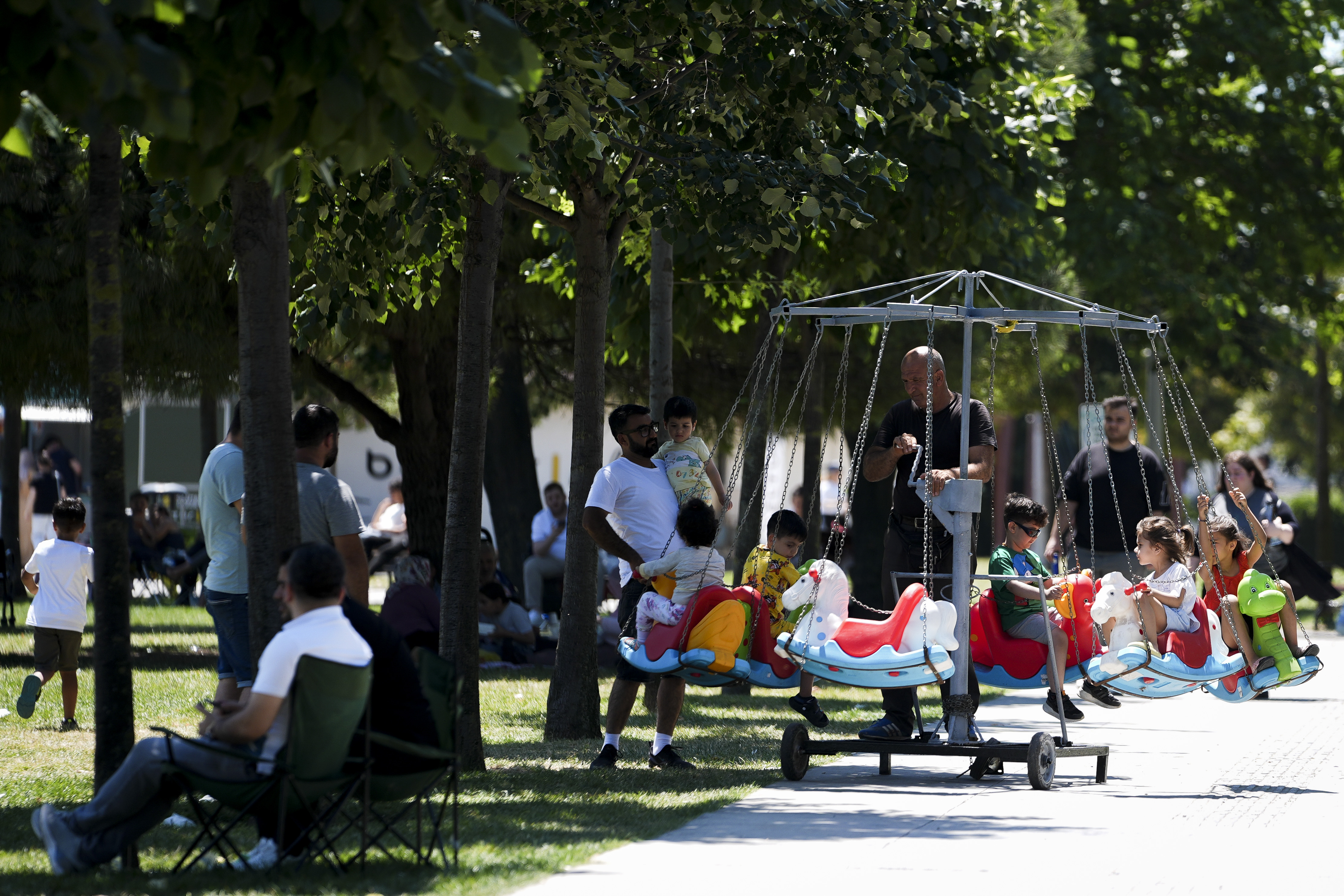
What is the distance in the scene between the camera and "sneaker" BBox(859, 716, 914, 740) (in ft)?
29.6

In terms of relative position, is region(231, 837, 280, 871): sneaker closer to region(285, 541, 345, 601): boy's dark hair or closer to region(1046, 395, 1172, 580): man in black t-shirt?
region(285, 541, 345, 601): boy's dark hair

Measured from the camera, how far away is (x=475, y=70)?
5.09 m


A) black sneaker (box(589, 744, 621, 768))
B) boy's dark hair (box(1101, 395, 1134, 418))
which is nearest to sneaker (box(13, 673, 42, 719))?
black sneaker (box(589, 744, 621, 768))

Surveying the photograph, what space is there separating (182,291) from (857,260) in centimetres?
528

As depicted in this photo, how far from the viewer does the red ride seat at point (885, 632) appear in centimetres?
828

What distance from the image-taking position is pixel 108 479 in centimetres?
707

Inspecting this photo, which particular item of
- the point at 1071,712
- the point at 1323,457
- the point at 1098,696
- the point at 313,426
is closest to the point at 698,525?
the point at 313,426

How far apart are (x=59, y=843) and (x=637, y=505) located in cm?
407

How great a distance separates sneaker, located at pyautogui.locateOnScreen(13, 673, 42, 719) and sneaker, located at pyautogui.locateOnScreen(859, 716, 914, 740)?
16.4 ft

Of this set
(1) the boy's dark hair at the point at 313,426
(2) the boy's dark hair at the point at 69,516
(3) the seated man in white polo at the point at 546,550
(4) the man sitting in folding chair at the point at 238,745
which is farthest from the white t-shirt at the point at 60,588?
(3) the seated man in white polo at the point at 546,550

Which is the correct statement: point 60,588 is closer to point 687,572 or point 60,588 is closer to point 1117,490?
point 687,572

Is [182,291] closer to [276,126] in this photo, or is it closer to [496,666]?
[496,666]

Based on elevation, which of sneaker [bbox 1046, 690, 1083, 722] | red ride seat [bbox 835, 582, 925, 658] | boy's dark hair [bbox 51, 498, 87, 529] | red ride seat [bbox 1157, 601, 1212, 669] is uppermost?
boy's dark hair [bbox 51, 498, 87, 529]

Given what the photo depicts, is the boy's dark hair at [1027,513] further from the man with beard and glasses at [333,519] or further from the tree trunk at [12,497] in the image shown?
the tree trunk at [12,497]
